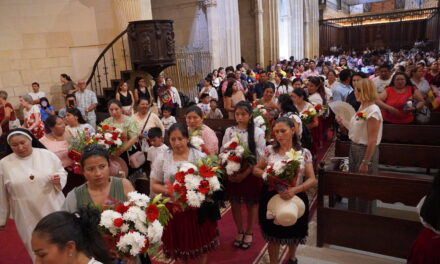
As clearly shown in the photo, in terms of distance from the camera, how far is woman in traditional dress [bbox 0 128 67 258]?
10.7 ft

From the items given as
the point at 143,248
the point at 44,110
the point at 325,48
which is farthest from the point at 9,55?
the point at 325,48

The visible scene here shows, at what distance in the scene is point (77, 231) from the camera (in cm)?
188

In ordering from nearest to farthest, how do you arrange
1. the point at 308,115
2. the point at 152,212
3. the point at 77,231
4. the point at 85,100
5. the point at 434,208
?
the point at 77,231, the point at 434,208, the point at 152,212, the point at 308,115, the point at 85,100

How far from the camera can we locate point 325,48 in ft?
90.5

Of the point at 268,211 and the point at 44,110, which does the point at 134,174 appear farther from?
the point at 44,110

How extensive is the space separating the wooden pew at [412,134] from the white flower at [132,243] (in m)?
4.87

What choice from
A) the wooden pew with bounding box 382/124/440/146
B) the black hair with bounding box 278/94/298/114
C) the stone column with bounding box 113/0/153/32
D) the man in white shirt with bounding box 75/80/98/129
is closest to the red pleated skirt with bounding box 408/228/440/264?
the black hair with bounding box 278/94/298/114

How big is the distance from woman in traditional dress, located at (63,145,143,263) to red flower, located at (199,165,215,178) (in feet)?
2.18

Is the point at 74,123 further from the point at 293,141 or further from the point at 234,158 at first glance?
the point at 293,141

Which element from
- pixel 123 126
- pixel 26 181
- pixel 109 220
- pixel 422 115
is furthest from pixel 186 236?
pixel 422 115

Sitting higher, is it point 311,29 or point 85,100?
point 311,29

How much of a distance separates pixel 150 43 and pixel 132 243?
787cm

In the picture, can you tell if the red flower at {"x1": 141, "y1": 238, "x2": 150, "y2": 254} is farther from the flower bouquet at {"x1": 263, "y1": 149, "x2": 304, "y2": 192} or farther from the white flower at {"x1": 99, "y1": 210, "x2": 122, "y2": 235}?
the flower bouquet at {"x1": 263, "y1": 149, "x2": 304, "y2": 192}

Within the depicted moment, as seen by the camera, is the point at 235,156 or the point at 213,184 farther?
the point at 235,156
